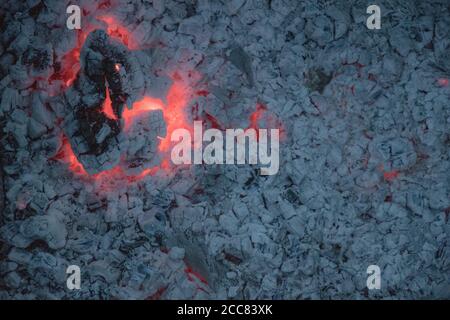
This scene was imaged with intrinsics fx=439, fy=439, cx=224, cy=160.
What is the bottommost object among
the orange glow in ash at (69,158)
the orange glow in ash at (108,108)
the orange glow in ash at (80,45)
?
the orange glow in ash at (69,158)

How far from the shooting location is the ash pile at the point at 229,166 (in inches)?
68.5

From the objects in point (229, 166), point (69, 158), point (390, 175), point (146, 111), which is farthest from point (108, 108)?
point (390, 175)

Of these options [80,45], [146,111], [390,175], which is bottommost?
[390,175]

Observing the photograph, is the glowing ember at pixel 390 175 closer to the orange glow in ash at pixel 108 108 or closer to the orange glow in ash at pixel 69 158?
the orange glow in ash at pixel 108 108

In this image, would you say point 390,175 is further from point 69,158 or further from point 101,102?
point 69,158

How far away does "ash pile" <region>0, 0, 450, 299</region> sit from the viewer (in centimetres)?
174

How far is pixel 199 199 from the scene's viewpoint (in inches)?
69.8

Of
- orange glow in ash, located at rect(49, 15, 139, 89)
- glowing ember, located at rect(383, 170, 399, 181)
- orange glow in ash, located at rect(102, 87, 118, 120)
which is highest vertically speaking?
orange glow in ash, located at rect(49, 15, 139, 89)

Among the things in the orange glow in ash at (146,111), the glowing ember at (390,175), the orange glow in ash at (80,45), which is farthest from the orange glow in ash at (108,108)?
the glowing ember at (390,175)

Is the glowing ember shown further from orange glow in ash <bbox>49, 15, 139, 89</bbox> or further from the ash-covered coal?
orange glow in ash <bbox>49, 15, 139, 89</bbox>

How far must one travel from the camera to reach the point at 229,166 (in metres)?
1.77

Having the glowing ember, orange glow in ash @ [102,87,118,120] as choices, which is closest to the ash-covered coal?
orange glow in ash @ [102,87,118,120]

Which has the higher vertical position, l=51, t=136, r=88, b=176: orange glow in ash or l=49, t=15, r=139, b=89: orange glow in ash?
l=49, t=15, r=139, b=89: orange glow in ash
